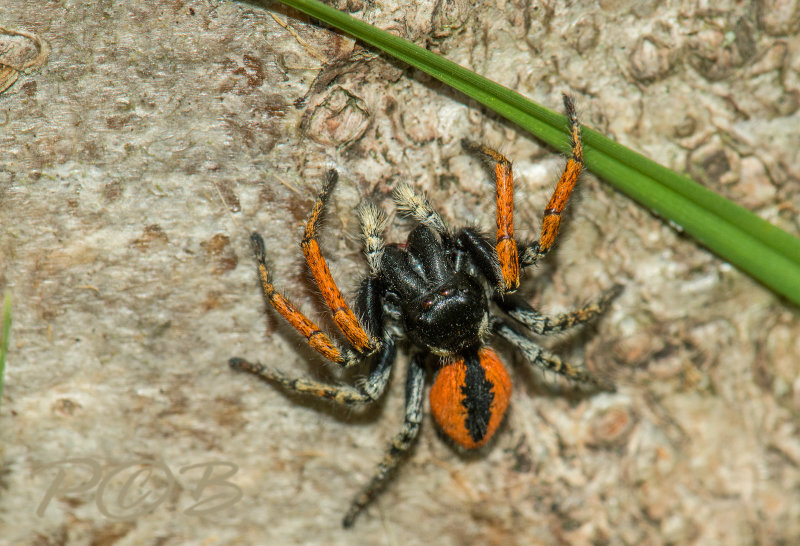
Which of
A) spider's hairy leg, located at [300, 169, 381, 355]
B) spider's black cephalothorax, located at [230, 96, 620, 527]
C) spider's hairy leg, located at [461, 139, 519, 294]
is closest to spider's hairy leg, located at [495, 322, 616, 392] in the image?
spider's black cephalothorax, located at [230, 96, 620, 527]

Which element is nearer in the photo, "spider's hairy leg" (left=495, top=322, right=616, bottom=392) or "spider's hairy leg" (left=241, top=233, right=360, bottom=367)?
"spider's hairy leg" (left=241, top=233, right=360, bottom=367)

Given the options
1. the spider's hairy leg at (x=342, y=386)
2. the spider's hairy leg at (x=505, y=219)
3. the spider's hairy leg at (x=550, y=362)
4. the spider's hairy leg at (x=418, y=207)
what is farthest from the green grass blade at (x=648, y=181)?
the spider's hairy leg at (x=342, y=386)

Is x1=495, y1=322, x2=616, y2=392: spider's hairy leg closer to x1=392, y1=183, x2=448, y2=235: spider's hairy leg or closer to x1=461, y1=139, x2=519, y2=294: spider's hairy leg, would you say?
x1=461, y1=139, x2=519, y2=294: spider's hairy leg

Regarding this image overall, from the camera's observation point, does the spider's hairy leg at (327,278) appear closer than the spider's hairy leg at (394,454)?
Yes

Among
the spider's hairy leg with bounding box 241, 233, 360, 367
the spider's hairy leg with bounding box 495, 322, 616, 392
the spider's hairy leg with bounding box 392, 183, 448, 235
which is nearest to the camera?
the spider's hairy leg with bounding box 241, 233, 360, 367

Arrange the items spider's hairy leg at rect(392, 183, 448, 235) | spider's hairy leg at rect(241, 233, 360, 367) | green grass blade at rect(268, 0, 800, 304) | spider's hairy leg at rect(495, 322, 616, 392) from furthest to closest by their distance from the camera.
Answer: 1. spider's hairy leg at rect(495, 322, 616, 392)
2. spider's hairy leg at rect(392, 183, 448, 235)
3. spider's hairy leg at rect(241, 233, 360, 367)
4. green grass blade at rect(268, 0, 800, 304)

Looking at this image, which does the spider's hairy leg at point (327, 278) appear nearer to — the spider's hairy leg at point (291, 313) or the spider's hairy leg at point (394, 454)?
the spider's hairy leg at point (291, 313)
